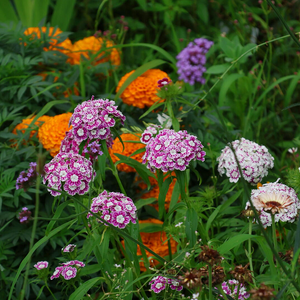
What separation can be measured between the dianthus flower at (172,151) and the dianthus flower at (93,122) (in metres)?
0.15

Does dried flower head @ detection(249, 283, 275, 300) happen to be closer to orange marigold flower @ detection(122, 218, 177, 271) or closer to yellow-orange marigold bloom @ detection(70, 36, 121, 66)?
orange marigold flower @ detection(122, 218, 177, 271)

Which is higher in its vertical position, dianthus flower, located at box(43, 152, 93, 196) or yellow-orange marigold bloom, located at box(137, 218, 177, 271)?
dianthus flower, located at box(43, 152, 93, 196)

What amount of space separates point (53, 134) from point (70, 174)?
27.1 inches

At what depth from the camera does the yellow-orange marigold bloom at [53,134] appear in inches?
74.1

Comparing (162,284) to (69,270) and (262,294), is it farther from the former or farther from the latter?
(262,294)

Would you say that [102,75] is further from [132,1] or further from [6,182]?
[132,1]

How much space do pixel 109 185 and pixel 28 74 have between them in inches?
29.2

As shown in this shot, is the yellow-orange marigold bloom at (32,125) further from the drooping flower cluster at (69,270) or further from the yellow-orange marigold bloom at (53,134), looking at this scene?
the drooping flower cluster at (69,270)

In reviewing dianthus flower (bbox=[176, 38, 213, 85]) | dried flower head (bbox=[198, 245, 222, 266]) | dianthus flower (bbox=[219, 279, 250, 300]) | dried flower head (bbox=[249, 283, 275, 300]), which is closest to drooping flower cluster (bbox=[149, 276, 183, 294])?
dianthus flower (bbox=[219, 279, 250, 300])

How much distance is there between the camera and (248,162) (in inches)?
59.5

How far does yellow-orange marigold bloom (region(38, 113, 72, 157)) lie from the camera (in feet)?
6.17

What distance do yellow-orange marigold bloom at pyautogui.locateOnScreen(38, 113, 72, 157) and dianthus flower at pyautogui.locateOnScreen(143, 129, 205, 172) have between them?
2.15ft

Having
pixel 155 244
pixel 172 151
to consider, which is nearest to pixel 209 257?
pixel 172 151

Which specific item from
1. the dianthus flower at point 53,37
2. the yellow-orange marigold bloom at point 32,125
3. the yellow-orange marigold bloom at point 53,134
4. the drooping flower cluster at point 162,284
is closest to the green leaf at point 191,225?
the drooping flower cluster at point 162,284
